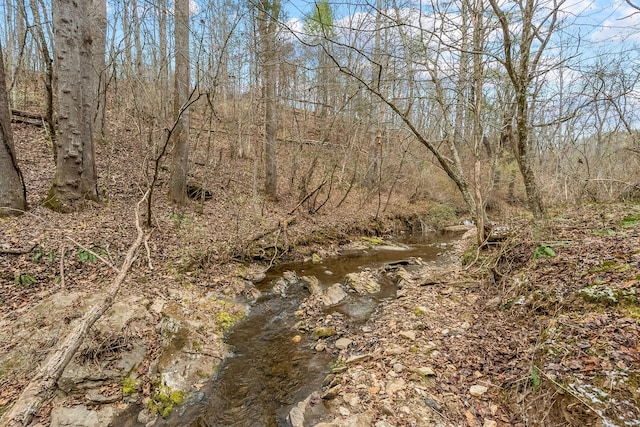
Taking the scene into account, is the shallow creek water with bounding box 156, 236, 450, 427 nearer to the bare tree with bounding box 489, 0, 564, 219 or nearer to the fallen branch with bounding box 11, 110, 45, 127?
the bare tree with bounding box 489, 0, 564, 219

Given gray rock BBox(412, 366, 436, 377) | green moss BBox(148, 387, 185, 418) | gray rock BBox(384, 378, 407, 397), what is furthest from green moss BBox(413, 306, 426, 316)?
green moss BBox(148, 387, 185, 418)

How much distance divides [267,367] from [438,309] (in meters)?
2.73

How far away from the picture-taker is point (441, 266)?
852cm

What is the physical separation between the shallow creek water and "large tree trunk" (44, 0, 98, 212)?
4.51 m

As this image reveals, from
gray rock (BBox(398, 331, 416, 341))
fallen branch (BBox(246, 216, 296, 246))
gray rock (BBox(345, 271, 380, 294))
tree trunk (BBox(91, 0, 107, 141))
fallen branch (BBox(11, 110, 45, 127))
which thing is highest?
tree trunk (BBox(91, 0, 107, 141))

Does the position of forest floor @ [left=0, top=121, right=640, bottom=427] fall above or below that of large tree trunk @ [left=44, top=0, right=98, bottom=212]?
below

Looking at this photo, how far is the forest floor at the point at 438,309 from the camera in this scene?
103 inches

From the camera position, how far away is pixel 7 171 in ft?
18.1

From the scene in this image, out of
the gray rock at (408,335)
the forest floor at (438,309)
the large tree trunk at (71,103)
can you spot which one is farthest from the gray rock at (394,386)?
the large tree trunk at (71,103)

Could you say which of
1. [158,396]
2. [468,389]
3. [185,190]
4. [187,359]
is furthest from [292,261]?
[468,389]

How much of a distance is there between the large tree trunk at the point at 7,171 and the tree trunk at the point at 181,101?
3186 millimetres

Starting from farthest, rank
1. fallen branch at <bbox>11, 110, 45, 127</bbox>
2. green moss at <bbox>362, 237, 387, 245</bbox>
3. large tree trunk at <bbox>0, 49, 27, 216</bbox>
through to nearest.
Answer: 1. green moss at <bbox>362, 237, 387, 245</bbox>
2. fallen branch at <bbox>11, 110, 45, 127</bbox>
3. large tree trunk at <bbox>0, 49, 27, 216</bbox>

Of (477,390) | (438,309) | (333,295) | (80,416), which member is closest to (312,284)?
(333,295)

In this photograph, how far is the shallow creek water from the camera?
3.42 meters
